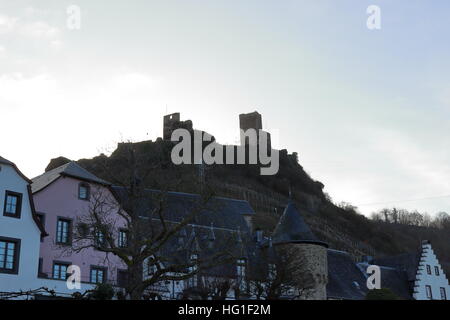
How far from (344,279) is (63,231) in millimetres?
29036

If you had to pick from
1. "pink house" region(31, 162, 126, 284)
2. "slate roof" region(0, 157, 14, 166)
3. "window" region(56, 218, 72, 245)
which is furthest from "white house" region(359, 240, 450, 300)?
"slate roof" region(0, 157, 14, 166)

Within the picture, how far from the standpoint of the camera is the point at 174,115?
11962cm

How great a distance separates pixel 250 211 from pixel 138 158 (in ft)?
124

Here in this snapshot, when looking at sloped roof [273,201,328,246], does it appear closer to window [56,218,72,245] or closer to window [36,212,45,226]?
window [56,218,72,245]

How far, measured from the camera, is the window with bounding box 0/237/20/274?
33156mm

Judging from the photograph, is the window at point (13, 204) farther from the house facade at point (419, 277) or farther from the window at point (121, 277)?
the house facade at point (419, 277)

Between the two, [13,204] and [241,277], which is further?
[241,277]

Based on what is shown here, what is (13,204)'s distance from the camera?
35062 millimetres

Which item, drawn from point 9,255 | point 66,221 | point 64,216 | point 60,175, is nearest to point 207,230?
point 66,221

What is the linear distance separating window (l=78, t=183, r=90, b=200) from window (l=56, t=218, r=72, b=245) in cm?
215

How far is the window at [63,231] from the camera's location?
127 ft

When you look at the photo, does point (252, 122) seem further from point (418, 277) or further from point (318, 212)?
point (418, 277)
